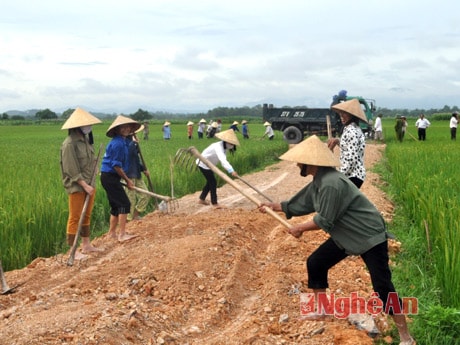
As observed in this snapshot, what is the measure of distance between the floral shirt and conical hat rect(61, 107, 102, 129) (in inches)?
100

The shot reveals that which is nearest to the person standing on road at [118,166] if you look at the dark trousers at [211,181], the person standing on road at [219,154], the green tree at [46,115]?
the person standing on road at [219,154]

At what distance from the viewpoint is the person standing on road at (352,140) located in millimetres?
4832

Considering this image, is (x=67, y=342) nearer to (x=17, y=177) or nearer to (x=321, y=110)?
(x=17, y=177)

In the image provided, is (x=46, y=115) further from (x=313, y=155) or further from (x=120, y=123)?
(x=313, y=155)

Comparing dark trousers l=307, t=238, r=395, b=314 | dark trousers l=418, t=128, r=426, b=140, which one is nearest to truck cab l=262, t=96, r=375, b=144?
dark trousers l=418, t=128, r=426, b=140

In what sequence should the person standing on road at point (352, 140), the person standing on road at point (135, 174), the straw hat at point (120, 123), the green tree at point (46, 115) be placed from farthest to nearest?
the green tree at point (46, 115), the person standing on road at point (135, 174), the straw hat at point (120, 123), the person standing on road at point (352, 140)

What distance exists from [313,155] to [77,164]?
294 cm

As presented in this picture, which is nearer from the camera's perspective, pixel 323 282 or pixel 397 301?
pixel 397 301

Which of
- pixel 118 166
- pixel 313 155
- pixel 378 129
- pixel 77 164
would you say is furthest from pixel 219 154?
pixel 378 129

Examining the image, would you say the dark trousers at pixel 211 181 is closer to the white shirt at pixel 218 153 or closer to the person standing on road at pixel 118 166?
the white shirt at pixel 218 153

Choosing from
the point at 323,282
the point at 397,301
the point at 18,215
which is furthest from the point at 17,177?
the point at 397,301

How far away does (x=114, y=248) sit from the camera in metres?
5.84

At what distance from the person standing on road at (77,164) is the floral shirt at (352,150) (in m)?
2.55

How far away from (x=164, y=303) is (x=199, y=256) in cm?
89
